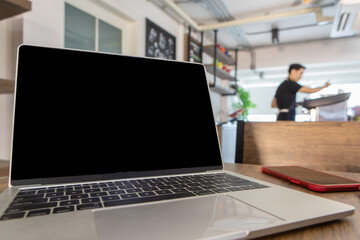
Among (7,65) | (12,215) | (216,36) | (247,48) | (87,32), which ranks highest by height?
(247,48)

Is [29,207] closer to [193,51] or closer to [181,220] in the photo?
[181,220]

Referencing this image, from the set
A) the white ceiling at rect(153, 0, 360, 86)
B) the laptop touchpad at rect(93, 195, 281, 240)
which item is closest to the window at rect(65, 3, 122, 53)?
the white ceiling at rect(153, 0, 360, 86)

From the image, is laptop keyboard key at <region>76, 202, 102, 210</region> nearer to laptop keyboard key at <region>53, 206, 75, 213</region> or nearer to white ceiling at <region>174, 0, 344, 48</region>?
laptop keyboard key at <region>53, 206, 75, 213</region>

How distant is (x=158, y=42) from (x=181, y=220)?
110 inches

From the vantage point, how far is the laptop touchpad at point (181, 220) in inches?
10.4

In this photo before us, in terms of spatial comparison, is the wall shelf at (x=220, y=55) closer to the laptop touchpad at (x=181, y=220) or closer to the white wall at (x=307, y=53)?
the white wall at (x=307, y=53)

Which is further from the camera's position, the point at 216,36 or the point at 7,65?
the point at 216,36

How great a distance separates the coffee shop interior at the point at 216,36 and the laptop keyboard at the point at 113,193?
19cm

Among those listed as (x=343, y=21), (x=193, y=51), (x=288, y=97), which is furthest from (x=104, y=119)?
(x=343, y=21)

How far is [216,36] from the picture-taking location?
3.87 meters

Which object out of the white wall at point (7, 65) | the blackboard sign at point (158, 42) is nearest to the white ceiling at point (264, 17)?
the blackboard sign at point (158, 42)

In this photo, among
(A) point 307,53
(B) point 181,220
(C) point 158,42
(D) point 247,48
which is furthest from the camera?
(D) point 247,48

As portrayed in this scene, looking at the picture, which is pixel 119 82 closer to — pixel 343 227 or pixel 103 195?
pixel 103 195

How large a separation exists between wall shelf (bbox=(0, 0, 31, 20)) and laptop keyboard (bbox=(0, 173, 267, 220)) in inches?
35.6
